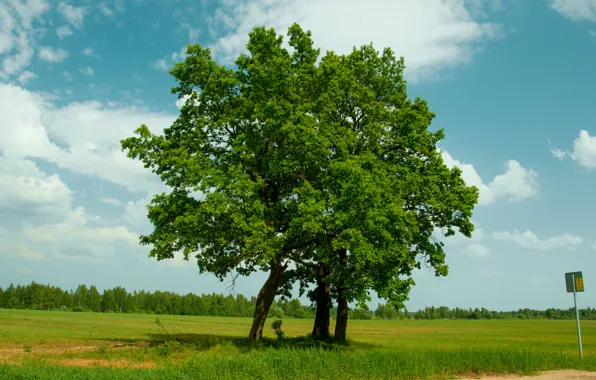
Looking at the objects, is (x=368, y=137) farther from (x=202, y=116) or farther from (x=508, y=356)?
(x=508, y=356)

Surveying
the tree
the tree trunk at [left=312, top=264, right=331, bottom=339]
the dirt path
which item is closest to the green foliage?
the tree

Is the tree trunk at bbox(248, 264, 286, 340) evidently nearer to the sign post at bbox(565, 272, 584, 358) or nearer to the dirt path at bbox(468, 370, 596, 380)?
the dirt path at bbox(468, 370, 596, 380)

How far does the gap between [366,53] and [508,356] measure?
69.9ft

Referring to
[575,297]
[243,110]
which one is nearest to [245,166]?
[243,110]

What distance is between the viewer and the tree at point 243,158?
2556 centimetres

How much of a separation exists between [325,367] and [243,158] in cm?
1420

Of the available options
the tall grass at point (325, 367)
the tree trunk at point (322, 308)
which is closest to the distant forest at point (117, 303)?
the tree trunk at point (322, 308)

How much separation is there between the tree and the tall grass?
8.40 meters

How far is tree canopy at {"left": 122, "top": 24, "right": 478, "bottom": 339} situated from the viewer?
81.7 ft

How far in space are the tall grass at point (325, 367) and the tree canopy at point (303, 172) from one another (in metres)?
6.50

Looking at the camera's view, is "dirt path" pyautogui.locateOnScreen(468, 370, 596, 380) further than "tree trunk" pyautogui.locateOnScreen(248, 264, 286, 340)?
No

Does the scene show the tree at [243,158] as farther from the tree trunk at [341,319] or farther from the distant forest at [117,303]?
the distant forest at [117,303]

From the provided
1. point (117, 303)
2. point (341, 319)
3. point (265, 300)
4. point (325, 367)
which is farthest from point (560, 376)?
point (117, 303)

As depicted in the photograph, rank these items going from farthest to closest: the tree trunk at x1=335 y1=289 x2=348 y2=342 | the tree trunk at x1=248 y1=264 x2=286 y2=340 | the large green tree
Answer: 1. the tree trunk at x1=335 y1=289 x2=348 y2=342
2. the tree trunk at x1=248 y1=264 x2=286 y2=340
3. the large green tree
